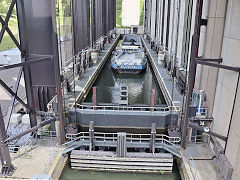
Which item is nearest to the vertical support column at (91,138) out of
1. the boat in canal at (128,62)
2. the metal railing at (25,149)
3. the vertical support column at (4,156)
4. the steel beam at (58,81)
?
the steel beam at (58,81)

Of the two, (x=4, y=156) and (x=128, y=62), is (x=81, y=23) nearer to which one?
(x=128, y=62)

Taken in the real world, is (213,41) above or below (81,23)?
below

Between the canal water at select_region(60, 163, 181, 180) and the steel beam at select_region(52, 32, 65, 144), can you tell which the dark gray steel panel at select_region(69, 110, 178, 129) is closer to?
the steel beam at select_region(52, 32, 65, 144)

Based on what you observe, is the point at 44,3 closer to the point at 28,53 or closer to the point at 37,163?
the point at 28,53

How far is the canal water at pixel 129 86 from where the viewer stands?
18.7m

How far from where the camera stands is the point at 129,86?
22406mm

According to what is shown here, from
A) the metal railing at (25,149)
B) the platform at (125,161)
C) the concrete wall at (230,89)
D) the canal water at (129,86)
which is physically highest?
the concrete wall at (230,89)

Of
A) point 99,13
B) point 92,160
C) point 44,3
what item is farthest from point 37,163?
point 99,13

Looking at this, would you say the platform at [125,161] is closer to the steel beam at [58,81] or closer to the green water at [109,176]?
the green water at [109,176]

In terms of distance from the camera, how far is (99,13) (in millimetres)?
36188

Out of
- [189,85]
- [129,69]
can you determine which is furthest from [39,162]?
[129,69]

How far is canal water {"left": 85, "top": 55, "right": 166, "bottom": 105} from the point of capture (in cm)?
1872

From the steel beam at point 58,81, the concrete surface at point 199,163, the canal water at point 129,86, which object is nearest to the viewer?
the concrete surface at point 199,163

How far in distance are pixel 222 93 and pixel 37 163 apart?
834 cm
